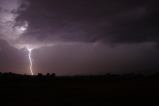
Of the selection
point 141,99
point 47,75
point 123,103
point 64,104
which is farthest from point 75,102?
point 47,75

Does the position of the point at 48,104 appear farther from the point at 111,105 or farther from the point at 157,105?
the point at 157,105

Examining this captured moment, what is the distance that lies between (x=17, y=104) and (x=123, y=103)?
1388 cm

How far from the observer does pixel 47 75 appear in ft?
269

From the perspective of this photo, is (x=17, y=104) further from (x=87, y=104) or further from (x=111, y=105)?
(x=111, y=105)

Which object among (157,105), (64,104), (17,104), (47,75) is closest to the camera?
(157,105)

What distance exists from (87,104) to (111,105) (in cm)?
296

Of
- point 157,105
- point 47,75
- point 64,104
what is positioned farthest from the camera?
point 47,75

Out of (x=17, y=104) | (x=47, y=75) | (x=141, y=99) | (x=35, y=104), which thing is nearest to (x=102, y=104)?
(x=141, y=99)

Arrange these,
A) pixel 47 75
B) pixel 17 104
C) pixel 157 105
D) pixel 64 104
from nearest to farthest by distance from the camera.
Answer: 1. pixel 157 105
2. pixel 64 104
3. pixel 17 104
4. pixel 47 75

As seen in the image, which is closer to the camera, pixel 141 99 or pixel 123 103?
pixel 123 103

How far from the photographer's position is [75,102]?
30.5 metres

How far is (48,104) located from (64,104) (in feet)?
7.03

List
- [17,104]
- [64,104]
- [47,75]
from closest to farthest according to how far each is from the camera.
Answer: [64,104] < [17,104] < [47,75]

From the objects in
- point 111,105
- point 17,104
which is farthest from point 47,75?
point 111,105
